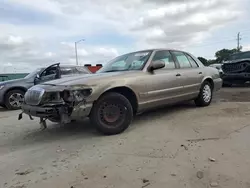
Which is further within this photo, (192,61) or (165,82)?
(192,61)

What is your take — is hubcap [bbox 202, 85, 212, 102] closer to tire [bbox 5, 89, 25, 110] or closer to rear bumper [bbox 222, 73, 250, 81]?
rear bumper [bbox 222, 73, 250, 81]

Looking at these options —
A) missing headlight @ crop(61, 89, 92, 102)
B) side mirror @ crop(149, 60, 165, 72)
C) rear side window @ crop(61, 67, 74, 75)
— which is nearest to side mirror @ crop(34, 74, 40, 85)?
rear side window @ crop(61, 67, 74, 75)

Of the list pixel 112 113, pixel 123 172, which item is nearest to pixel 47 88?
pixel 112 113

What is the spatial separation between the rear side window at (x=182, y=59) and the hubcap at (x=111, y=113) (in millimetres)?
2325

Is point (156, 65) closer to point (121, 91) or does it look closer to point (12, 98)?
point (121, 91)

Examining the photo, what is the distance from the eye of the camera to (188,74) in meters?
6.54

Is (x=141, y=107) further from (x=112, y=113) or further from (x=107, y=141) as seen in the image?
(x=107, y=141)

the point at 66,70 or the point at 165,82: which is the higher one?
the point at 66,70

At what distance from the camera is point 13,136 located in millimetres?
5336

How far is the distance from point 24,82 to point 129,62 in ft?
17.6

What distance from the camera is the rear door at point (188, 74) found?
6434mm

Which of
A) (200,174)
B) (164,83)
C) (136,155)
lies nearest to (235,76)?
(164,83)

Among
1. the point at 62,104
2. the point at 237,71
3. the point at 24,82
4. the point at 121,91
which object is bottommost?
the point at 62,104

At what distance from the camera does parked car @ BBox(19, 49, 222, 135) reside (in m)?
4.50
